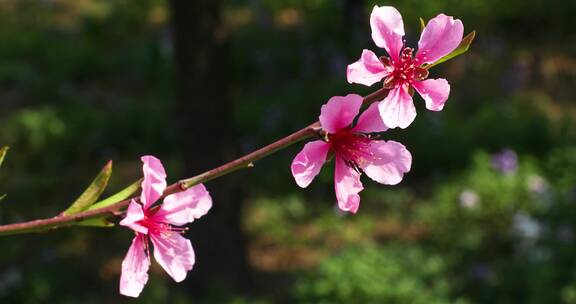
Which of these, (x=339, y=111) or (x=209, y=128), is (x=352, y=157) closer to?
(x=339, y=111)

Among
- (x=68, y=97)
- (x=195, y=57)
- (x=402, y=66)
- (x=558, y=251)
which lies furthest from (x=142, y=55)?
(x=402, y=66)

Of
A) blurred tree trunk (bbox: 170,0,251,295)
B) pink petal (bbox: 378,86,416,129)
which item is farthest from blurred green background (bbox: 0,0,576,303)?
pink petal (bbox: 378,86,416,129)

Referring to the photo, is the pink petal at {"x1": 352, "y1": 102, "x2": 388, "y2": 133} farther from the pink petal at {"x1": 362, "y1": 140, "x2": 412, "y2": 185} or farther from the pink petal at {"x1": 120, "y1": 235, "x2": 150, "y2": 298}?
the pink petal at {"x1": 120, "y1": 235, "x2": 150, "y2": 298}

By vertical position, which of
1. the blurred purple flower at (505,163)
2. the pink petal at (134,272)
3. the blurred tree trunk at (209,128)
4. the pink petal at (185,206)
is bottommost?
the pink petal at (134,272)

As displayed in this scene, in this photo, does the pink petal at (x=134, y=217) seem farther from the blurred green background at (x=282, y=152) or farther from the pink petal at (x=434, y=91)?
the blurred green background at (x=282, y=152)

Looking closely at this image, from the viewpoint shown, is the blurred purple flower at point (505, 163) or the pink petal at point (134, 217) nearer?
the pink petal at point (134, 217)

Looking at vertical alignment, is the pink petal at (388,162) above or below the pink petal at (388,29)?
below

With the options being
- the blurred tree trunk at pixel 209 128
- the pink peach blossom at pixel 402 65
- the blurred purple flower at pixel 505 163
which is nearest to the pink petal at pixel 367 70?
the pink peach blossom at pixel 402 65

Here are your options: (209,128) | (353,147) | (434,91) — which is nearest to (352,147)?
(353,147)

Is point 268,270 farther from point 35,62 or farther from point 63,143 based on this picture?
point 35,62
